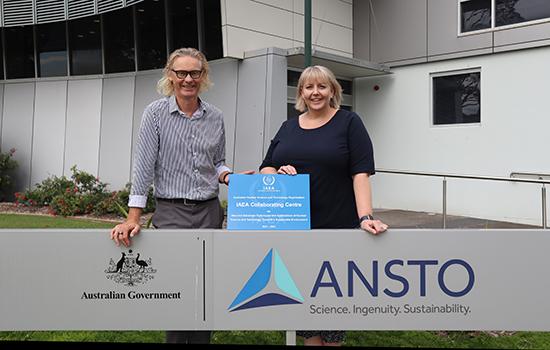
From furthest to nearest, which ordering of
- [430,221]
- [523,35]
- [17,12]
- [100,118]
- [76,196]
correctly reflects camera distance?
[100,118], [17,12], [76,196], [430,221], [523,35]

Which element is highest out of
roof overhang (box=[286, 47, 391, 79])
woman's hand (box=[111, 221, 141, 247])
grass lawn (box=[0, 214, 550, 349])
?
roof overhang (box=[286, 47, 391, 79])

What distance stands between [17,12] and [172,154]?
1233cm

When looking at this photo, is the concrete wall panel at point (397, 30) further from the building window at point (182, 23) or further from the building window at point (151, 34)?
the building window at point (151, 34)

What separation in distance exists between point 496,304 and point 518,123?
31.5 feet

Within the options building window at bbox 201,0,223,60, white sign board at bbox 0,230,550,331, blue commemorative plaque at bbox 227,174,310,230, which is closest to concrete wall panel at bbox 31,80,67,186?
building window at bbox 201,0,223,60

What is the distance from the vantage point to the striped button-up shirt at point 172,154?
296 cm

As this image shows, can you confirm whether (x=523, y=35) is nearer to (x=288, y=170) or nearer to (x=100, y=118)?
(x=288, y=170)

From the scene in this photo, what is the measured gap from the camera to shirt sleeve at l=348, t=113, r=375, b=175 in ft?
9.45

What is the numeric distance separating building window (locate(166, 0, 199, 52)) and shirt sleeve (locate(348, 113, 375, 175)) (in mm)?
10122

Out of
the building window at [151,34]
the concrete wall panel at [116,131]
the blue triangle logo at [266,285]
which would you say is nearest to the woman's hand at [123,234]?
the blue triangle logo at [266,285]

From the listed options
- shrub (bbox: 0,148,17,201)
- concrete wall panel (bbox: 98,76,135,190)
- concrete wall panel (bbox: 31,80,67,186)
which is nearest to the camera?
concrete wall panel (bbox: 98,76,135,190)

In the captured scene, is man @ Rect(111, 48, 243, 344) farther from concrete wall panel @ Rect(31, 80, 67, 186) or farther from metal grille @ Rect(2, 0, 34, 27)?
concrete wall panel @ Rect(31, 80, 67, 186)

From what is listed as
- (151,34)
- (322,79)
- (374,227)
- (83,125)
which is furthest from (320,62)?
(374,227)

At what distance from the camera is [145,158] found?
2955mm
